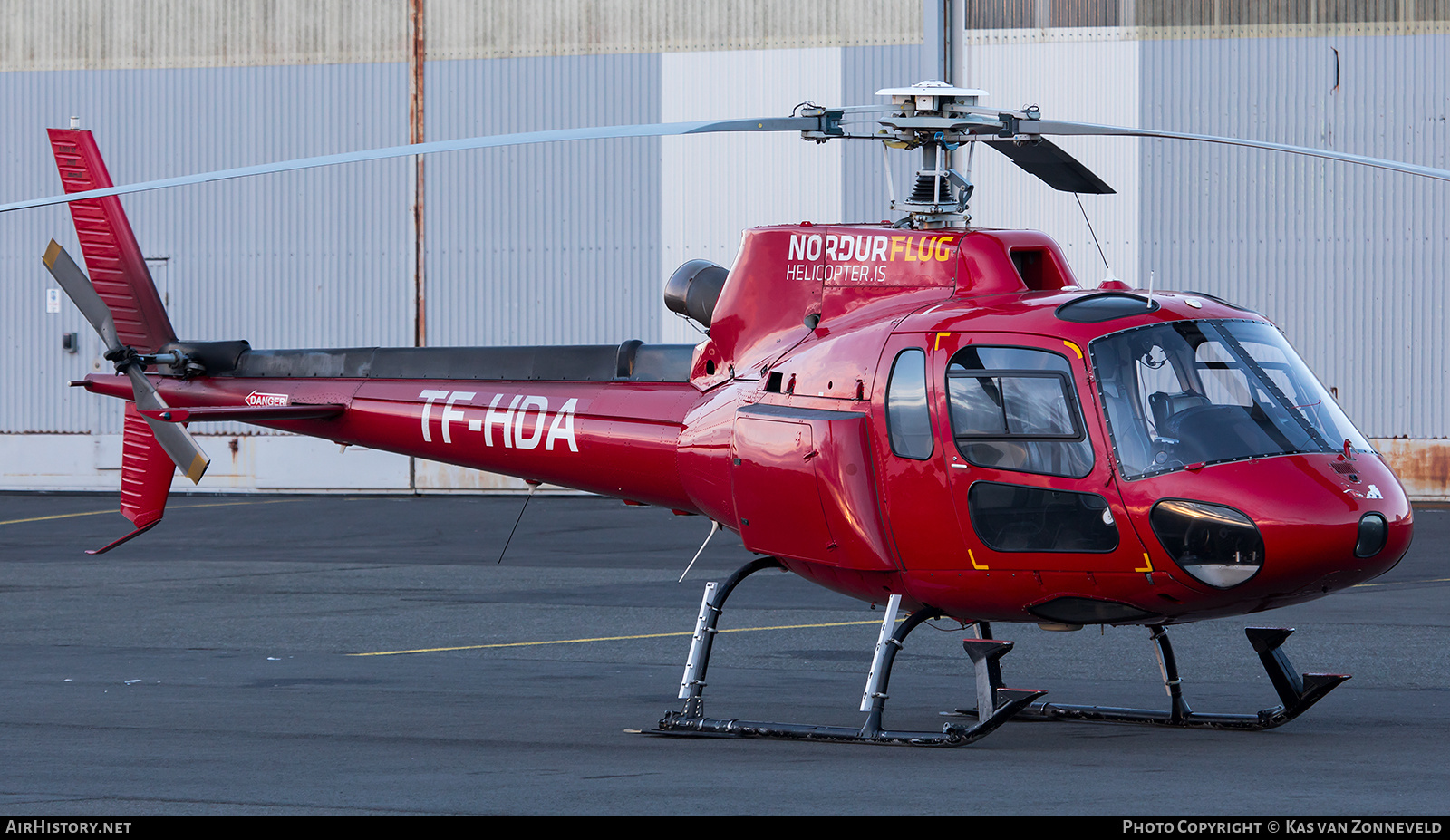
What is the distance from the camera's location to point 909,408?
360 inches

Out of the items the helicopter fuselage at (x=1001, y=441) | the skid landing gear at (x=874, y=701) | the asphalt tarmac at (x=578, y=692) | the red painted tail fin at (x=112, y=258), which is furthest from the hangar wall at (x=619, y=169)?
the skid landing gear at (x=874, y=701)

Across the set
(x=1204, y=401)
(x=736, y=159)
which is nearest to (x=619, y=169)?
(x=736, y=159)

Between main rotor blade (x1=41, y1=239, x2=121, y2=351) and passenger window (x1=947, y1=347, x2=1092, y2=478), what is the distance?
23.6ft

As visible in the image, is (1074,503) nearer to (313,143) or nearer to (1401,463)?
(1401,463)

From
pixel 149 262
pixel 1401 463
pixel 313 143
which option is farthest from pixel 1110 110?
pixel 149 262

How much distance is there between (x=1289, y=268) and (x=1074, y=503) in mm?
19189

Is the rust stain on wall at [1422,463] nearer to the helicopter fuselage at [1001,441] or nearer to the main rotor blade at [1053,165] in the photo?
the main rotor blade at [1053,165]

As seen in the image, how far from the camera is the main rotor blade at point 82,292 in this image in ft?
42.1

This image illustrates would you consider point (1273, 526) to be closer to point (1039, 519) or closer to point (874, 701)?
point (1039, 519)

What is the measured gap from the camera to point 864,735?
30.1 feet

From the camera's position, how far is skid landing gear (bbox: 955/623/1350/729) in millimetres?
9695

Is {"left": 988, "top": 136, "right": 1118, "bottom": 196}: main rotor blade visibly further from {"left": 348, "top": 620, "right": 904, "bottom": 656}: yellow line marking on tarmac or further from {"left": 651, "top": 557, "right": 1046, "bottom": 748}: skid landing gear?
{"left": 348, "top": 620, "right": 904, "bottom": 656}: yellow line marking on tarmac

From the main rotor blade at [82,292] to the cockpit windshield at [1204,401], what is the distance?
8.01 meters

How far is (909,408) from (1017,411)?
0.63 metres
